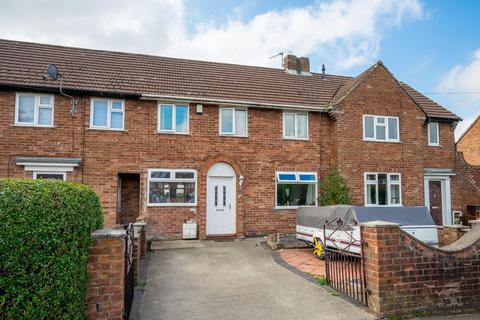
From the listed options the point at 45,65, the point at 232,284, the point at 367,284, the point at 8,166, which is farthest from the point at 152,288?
the point at 45,65

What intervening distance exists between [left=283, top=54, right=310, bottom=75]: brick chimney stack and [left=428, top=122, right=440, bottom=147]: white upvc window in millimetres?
6166

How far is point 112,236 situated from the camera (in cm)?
405

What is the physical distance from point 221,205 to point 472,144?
16.7 m

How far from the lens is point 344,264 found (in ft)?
21.5

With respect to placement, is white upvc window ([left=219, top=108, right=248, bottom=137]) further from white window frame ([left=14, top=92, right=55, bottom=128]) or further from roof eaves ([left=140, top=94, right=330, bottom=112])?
white window frame ([left=14, top=92, right=55, bottom=128])

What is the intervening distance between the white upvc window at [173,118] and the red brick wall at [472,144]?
17.3 metres

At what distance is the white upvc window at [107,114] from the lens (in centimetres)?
1244

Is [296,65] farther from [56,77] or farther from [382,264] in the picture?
[382,264]

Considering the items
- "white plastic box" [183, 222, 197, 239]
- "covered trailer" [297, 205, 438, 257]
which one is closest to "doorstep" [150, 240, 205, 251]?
"white plastic box" [183, 222, 197, 239]

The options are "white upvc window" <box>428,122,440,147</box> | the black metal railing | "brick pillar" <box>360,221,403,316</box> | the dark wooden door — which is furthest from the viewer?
"white upvc window" <box>428,122,440,147</box>

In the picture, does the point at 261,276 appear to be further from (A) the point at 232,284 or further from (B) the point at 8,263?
(B) the point at 8,263

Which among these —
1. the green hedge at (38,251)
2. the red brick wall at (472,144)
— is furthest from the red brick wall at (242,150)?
the green hedge at (38,251)

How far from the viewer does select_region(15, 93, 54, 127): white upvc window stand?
1180 cm

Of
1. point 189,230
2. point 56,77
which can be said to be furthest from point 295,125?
point 56,77
